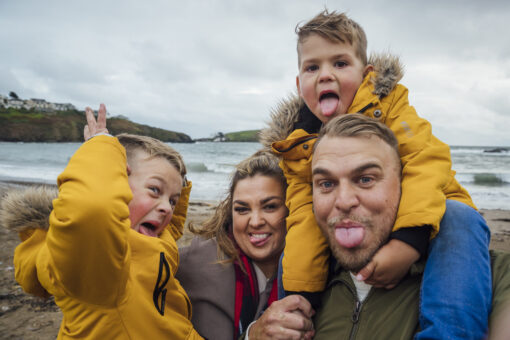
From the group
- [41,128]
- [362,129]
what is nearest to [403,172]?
[362,129]

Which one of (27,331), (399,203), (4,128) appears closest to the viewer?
(399,203)

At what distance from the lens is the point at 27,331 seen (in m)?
3.75

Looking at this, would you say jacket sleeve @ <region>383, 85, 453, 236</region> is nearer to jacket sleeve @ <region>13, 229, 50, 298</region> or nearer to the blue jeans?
the blue jeans

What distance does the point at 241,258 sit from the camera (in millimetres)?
2922

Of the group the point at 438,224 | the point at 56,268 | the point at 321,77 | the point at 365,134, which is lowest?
the point at 56,268

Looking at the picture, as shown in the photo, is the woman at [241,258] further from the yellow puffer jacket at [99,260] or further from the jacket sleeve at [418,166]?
the jacket sleeve at [418,166]

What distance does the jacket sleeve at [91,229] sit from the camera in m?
1.41

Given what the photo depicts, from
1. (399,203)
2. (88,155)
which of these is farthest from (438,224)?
(88,155)

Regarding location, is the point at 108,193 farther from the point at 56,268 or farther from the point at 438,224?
the point at 438,224

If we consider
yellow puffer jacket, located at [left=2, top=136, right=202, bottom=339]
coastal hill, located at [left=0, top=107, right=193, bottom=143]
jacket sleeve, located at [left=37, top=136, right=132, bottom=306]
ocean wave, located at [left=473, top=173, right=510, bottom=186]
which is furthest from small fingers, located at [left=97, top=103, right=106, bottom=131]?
coastal hill, located at [left=0, top=107, right=193, bottom=143]

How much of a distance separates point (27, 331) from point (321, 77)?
4.46 metres

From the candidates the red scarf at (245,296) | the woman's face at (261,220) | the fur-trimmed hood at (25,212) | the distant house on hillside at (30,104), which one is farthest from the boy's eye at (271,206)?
the distant house on hillside at (30,104)

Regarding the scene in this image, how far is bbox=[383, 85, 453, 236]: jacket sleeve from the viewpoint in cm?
170

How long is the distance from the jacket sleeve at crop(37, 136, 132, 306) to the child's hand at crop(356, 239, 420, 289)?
4.25 feet
